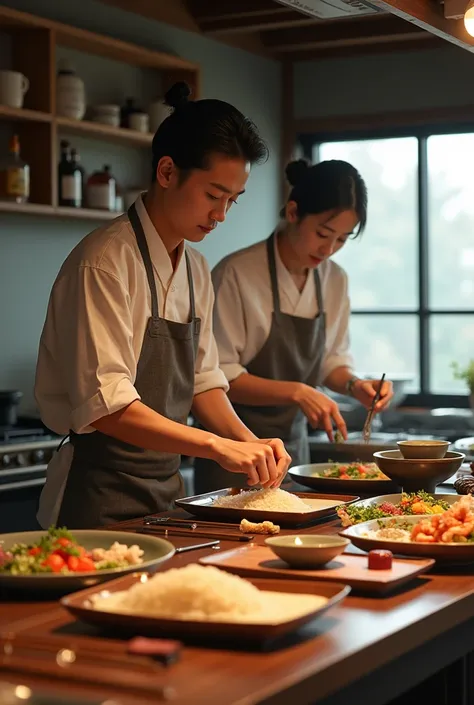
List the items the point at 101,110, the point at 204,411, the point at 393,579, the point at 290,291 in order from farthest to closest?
the point at 101,110 < the point at 290,291 < the point at 204,411 < the point at 393,579

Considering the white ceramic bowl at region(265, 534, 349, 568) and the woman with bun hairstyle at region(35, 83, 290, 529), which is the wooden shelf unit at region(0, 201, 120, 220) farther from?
the white ceramic bowl at region(265, 534, 349, 568)

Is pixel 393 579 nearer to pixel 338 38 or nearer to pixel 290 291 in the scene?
pixel 290 291

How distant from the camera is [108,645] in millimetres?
1372

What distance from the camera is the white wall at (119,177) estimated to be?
454cm

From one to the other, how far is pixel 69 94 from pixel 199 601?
3490mm

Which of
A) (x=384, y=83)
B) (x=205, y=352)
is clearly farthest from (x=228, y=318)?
(x=384, y=83)

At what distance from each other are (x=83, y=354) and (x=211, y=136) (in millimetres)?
587

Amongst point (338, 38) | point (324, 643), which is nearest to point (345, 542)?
point (324, 643)

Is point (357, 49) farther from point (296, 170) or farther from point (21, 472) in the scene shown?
point (21, 472)

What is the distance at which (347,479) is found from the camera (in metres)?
2.67

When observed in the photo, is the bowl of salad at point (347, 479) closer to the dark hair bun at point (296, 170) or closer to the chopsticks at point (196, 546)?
the chopsticks at point (196, 546)

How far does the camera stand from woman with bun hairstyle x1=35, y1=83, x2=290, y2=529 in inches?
91.7

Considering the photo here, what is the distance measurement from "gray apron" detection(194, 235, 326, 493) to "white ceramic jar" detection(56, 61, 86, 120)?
139 centimetres

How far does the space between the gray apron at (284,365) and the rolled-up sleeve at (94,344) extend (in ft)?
3.38
